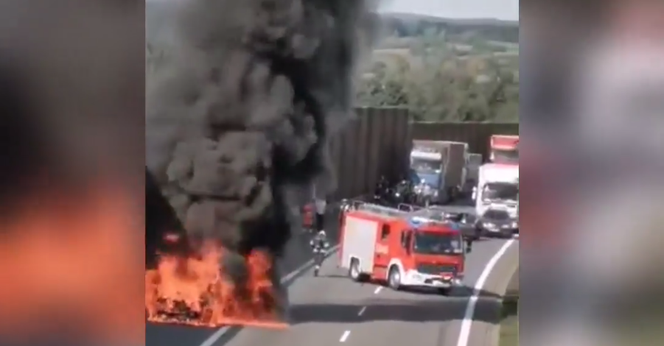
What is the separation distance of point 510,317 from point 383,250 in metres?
0.28

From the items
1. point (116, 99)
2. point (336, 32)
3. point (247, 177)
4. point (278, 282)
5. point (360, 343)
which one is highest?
point (336, 32)

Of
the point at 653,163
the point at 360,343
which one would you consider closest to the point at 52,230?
the point at 360,343

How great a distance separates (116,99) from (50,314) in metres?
0.48

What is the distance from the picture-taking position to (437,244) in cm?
155

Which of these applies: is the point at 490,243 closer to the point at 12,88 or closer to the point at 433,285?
the point at 433,285

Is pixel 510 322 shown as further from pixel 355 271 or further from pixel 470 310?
pixel 355 271

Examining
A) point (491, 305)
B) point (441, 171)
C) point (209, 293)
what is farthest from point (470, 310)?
point (209, 293)

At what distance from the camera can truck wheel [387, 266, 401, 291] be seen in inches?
60.9

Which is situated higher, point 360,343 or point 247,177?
point 247,177

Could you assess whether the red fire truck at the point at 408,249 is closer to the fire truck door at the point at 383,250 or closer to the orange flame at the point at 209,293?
the fire truck door at the point at 383,250

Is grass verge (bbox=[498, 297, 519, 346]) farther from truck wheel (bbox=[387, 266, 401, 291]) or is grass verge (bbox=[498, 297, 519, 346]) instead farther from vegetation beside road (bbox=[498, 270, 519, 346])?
truck wheel (bbox=[387, 266, 401, 291])

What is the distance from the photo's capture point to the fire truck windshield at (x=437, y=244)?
5.05 feet

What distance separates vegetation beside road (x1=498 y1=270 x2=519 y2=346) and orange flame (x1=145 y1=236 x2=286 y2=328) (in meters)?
0.43

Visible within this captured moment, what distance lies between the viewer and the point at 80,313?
169cm
